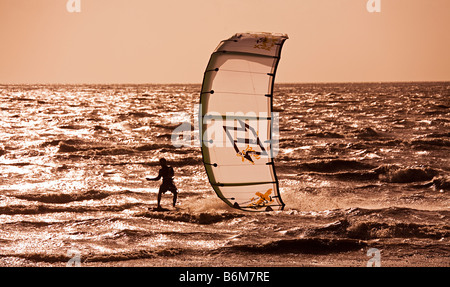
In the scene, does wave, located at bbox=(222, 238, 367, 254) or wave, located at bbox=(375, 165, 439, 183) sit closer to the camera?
wave, located at bbox=(222, 238, 367, 254)

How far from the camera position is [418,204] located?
13242 millimetres

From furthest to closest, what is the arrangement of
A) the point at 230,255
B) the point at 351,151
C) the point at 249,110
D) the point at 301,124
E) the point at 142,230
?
the point at 301,124, the point at 351,151, the point at 142,230, the point at 249,110, the point at 230,255

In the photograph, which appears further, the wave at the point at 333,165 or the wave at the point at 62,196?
the wave at the point at 333,165

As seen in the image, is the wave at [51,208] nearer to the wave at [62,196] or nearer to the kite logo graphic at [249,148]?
the wave at [62,196]

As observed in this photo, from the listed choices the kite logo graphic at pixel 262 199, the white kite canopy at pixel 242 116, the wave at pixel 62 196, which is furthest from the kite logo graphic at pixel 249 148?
the wave at pixel 62 196

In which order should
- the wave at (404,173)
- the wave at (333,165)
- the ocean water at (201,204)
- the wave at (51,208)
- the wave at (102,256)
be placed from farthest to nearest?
the wave at (333,165), the wave at (404,173), the wave at (51,208), the ocean water at (201,204), the wave at (102,256)

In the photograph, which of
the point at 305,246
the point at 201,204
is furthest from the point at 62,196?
the point at 305,246

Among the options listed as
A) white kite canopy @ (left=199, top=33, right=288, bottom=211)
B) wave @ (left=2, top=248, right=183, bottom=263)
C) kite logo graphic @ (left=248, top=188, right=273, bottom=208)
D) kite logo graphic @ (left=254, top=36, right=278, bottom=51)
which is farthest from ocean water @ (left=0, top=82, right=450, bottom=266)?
kite logo graphic @ (left=254, top=36, right=278, bottom=51)

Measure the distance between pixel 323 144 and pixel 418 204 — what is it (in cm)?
1285

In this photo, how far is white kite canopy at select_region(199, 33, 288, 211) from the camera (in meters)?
9.45

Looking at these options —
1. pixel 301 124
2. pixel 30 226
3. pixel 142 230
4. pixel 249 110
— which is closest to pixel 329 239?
pixel 249 110

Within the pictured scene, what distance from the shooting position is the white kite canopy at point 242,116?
945 cm

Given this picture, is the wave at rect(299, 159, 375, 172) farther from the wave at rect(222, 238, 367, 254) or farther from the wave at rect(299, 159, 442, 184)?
the wave at rect(222, 238, 367, 254)

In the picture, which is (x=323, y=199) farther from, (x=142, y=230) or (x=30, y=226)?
(x=30, y=226)
